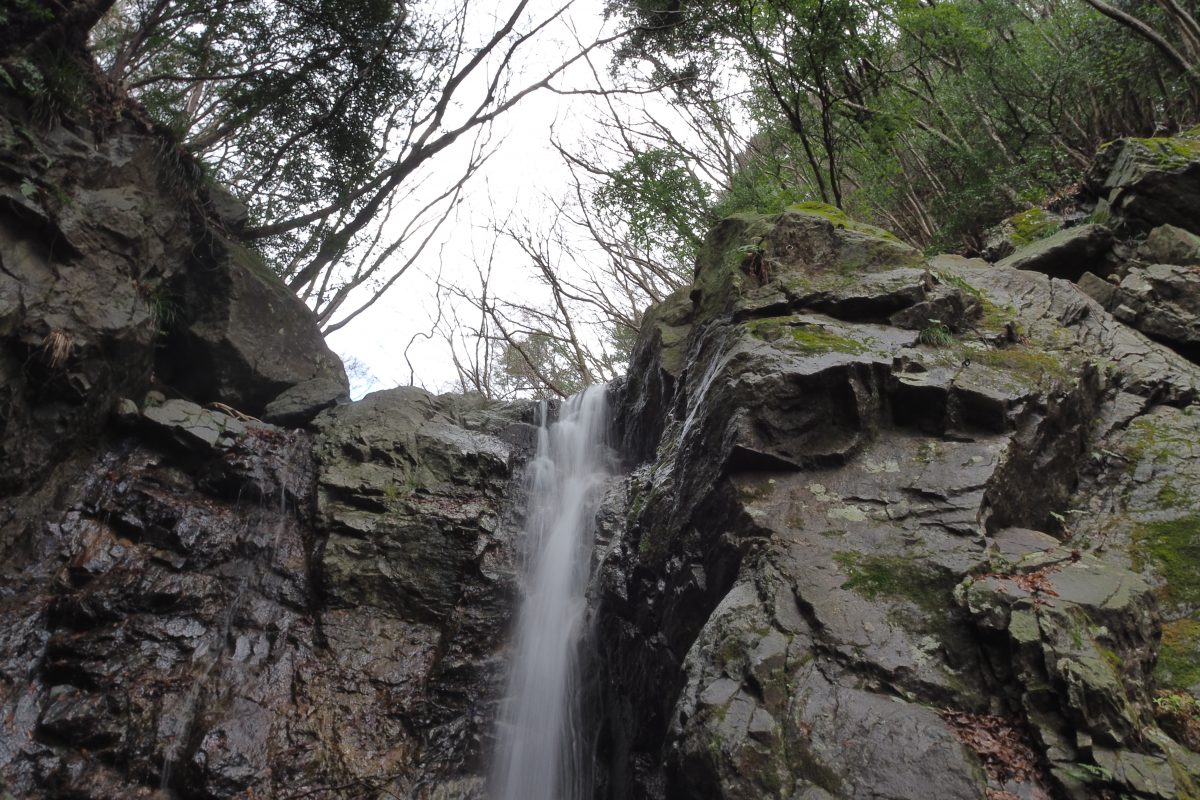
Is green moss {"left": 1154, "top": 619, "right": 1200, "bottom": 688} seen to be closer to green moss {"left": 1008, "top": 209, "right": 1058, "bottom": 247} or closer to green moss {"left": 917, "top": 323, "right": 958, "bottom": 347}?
green moss {"left": 917, "top": 323, "right": 958, "bottom": 347}

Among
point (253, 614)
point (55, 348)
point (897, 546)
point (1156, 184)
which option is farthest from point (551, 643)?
point (1156, 184)

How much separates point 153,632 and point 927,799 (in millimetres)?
6941

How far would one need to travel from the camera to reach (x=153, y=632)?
6398 mm

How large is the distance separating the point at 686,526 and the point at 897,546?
1724mm

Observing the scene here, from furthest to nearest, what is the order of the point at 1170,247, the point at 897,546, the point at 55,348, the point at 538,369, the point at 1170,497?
the point at 538,369 < the point at 1170,247 < the point at 55,348 < the point at 1170,497 < the point at 897,546

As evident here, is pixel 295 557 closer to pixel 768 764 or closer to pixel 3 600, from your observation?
pixel 3 600

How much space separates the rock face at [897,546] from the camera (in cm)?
330

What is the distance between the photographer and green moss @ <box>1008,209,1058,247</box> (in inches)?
362

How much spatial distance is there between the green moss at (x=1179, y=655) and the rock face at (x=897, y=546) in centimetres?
2

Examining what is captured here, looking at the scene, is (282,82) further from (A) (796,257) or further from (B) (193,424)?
(A) (796,257)

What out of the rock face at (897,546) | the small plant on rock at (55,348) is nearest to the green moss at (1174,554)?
the rock face at (897,546)

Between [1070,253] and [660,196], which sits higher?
[660,196]

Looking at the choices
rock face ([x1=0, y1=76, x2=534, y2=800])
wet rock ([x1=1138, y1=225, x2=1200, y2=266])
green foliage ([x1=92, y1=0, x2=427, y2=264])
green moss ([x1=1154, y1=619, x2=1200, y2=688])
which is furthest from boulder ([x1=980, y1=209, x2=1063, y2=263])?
green foliage ([x1=92, y1=0, x2=427, y2=264])

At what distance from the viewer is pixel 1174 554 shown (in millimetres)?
4582
